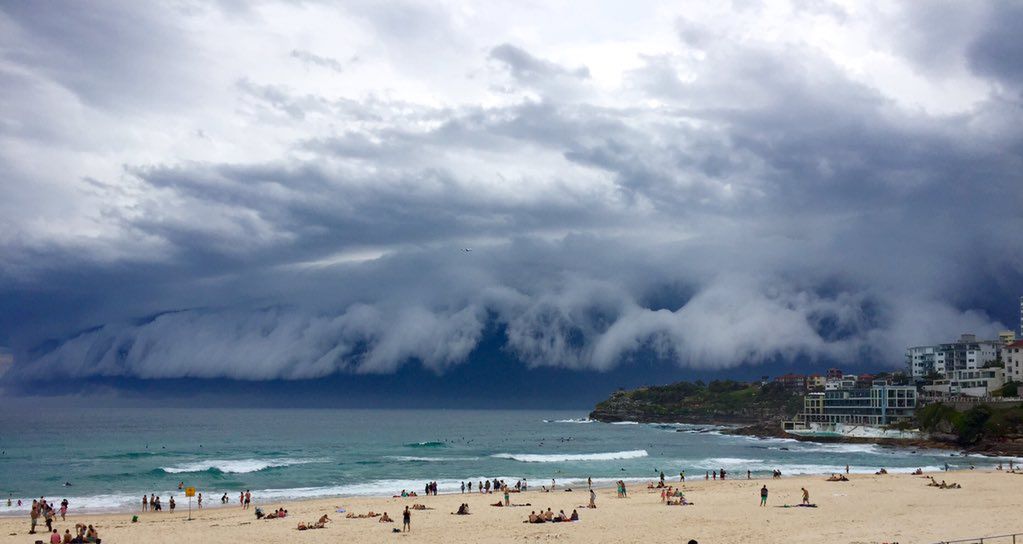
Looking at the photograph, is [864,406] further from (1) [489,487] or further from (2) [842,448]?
(1) [489,487]

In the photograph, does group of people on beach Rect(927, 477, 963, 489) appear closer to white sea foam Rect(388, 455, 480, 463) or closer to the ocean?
the ocean

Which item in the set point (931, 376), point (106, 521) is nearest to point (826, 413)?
point (931, 376)

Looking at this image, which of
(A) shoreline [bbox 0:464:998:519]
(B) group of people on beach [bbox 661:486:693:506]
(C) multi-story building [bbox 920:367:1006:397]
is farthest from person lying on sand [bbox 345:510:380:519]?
(C) multi-story building [bbox 920:367:1006:397]

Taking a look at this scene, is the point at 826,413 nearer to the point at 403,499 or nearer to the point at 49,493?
the point at 403,499

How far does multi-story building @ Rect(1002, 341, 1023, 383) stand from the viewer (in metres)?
145

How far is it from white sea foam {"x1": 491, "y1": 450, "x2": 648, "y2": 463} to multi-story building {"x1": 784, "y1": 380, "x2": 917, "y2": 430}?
5957 cm

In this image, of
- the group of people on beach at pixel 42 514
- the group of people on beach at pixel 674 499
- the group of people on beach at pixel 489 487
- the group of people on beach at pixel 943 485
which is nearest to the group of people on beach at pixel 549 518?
the group of people on beach at pixel 674 499

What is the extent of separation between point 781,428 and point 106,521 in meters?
139

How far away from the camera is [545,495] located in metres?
57.4

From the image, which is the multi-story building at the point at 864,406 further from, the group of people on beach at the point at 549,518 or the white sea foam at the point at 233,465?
the group of people on beach at the point at 549,518

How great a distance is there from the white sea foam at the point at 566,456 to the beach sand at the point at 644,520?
134 feet

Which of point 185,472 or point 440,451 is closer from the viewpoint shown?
point 185,472

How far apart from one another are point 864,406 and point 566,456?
2932 inches

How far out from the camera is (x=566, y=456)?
346ft
